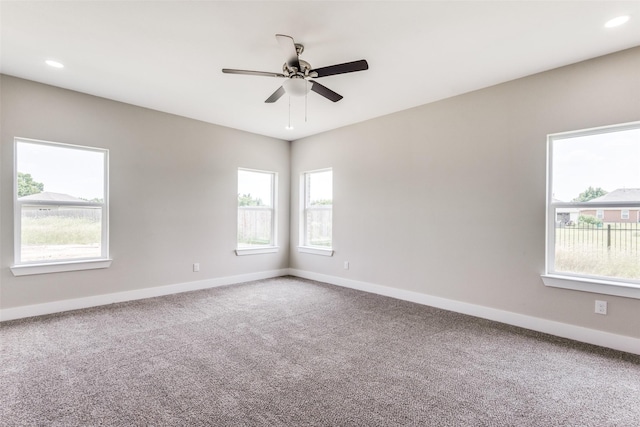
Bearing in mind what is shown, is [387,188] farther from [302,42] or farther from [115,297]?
[115,297]

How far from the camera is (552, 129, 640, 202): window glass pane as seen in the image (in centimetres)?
279

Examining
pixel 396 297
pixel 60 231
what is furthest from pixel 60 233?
pixel 396 297

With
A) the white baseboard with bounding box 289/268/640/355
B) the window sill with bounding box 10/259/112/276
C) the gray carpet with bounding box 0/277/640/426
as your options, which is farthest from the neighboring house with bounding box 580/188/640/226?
the window sill with bounding box 10/259/112/276

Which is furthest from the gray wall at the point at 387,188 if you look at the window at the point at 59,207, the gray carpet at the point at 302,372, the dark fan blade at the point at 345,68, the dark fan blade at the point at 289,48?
the dark fan blade at the point at 289,48

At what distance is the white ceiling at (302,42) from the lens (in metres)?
2.22

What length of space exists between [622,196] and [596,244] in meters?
0.48

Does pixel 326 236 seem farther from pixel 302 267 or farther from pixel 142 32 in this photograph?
pixel 142 32

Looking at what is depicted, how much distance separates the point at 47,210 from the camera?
3596 millimetres

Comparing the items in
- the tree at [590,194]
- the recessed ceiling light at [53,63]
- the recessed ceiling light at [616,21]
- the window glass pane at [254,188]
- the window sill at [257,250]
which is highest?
the recessed ceiling light at [616,21]

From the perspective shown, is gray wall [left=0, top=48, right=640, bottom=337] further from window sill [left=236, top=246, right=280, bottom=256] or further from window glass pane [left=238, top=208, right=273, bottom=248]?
window glass pane [left=238, top=208, right=273, bottom=248]

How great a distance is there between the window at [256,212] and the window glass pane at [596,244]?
14.0 feet

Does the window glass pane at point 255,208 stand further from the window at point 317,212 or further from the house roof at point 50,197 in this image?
the house roof at point 50,197

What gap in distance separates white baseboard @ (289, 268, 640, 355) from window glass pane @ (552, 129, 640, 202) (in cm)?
125

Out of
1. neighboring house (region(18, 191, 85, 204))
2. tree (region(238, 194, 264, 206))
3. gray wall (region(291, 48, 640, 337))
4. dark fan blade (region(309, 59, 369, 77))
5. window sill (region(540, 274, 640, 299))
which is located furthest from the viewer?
tree (region(238, 194, 264, 206))
